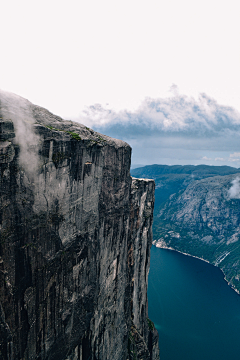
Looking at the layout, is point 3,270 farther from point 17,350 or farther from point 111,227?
point 111,227

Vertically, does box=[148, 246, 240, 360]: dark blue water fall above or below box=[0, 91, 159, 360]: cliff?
below

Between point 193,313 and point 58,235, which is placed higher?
point 58,235

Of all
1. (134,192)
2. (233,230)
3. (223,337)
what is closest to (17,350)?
(134,192)

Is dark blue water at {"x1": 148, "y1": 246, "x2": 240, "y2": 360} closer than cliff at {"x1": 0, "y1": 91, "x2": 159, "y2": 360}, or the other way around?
cliff at {"x1": 0, "y1": 91, "x2": 159, "y2": 360}

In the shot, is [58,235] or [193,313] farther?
[193,313]
